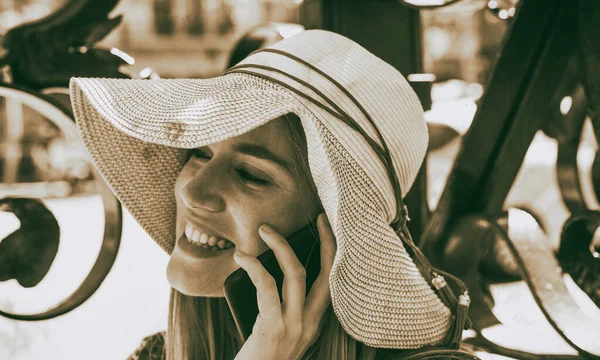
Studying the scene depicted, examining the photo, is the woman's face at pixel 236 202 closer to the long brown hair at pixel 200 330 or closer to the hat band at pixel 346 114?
the hat band at pixel 346 114

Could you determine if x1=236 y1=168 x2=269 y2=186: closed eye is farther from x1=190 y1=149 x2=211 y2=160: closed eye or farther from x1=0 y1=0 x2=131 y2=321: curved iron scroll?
x1=0 y1=0 x2=131 y2=321: curved iron scroll

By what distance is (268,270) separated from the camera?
1069 millimetres

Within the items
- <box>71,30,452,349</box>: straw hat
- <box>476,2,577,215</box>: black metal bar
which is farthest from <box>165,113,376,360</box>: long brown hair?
<box>476,2,577,215</box>: black metal bar

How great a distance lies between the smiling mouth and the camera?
1082 millimetres

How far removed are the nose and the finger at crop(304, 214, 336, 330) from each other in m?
0.19

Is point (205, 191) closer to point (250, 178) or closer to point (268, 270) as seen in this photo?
point (250, 178)

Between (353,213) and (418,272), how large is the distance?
199 mm

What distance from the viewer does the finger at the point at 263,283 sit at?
38.7 inches

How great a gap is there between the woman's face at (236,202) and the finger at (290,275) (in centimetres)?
6

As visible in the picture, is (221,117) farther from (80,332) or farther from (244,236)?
(80,332)

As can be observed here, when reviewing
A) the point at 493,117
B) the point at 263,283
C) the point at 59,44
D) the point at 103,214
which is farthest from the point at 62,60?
the point at 493,117

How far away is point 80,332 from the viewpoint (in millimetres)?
1164

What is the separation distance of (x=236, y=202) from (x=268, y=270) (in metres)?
0.14

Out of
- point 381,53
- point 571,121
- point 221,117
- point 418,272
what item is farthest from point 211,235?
point 571,121
